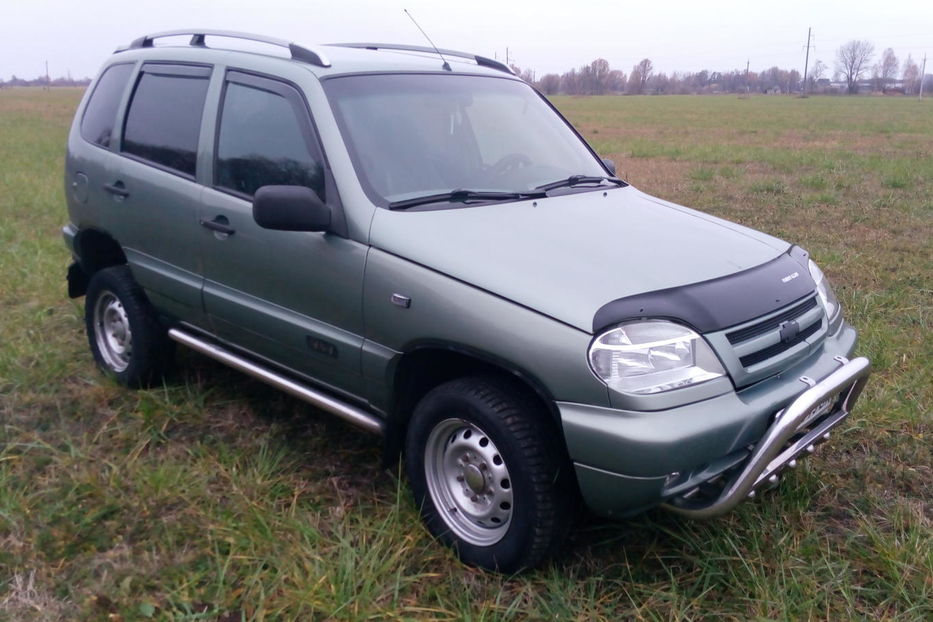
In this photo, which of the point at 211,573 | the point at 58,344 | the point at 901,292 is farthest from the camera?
the point at 901,292

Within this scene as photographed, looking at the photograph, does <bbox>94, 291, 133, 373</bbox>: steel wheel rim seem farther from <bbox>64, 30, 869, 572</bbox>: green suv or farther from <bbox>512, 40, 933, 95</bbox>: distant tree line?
<bbox>512, 40, 933, 95</bbox>: distant tree line

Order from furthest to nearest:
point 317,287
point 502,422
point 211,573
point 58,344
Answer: point 58,344 → point 317,287 → point 211,573 → point 502,422

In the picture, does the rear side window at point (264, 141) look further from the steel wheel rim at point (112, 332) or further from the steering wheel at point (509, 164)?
the steel wheel rim at point (112, 332)

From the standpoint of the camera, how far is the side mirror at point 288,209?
3141 mm

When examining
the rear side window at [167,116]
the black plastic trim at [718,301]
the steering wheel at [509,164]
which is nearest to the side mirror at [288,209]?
the steering wheel at [509,164]

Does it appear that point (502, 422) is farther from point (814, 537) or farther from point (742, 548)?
point (814, 537)

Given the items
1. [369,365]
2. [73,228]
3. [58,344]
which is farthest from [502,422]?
[58,344]

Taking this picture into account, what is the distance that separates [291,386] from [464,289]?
1.09 metres

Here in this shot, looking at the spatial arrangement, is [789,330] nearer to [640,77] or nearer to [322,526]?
[322,526]

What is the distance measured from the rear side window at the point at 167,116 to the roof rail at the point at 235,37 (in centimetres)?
21

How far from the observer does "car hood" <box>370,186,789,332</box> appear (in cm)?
281

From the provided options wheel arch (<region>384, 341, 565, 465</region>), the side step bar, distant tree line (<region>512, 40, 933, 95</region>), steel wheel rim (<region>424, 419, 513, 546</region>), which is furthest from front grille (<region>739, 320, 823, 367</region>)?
distant tree line (<region>512, 40, 933, 95</region>)

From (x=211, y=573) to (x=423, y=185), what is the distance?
5.45ft

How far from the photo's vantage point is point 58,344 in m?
5.37
